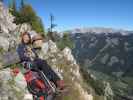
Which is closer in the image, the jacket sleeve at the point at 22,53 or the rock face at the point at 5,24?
the jacket sleeve at the point at 22,53

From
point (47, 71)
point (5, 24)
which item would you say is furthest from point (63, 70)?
point (47, 71)

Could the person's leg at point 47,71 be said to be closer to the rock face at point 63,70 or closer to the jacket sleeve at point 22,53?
the jacket sleeve at point 22,53

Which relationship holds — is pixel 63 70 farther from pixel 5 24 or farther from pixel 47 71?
pixel 47 71

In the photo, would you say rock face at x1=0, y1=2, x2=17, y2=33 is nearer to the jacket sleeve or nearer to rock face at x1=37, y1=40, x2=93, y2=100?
rock face at x1=37, y1=40, x2=93, y2=100

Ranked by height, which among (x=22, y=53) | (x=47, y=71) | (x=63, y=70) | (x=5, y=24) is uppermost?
(x=22, y=53)

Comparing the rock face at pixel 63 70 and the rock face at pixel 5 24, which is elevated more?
the rock face at pixel 5 24

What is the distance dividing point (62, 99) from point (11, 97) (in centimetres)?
663

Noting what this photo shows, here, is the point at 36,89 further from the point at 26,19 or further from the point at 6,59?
the point at 26,19

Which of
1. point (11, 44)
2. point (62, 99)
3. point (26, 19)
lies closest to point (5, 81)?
point (62, 99)

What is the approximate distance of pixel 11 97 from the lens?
1183cm

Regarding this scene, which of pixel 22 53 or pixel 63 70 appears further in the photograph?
pixel 63 70

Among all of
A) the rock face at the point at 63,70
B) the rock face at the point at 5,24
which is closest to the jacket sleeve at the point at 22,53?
the rock face at the point at 63,70

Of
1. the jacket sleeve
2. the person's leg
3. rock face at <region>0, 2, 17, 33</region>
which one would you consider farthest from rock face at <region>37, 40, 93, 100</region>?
rock face at <region>0, 2, 17, 33</region>

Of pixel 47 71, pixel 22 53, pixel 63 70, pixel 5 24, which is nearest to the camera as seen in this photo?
pixel 47 71
